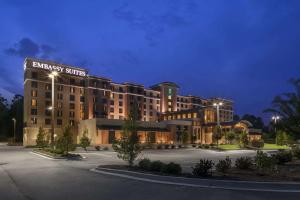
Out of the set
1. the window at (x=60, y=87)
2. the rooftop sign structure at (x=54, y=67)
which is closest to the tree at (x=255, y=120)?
the rooftop sign structure at (x=54, y=67)

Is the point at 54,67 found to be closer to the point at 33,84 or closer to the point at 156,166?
the point at 33,84

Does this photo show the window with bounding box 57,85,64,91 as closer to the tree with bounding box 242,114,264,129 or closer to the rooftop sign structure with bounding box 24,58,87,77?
the rooftop sign structure with bounding box 24,58,87,77

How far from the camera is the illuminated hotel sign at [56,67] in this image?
95375mm

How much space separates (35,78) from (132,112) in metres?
78.4

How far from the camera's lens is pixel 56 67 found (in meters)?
100

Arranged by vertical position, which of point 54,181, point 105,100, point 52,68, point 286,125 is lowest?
point 54,181

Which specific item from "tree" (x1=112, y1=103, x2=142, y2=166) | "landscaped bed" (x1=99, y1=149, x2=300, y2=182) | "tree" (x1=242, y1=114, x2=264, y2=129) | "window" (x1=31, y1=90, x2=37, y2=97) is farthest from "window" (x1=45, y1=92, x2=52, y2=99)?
"tree" (x1=242, y1=114, x2=264, y2=129)

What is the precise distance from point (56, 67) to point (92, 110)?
16.7 meters

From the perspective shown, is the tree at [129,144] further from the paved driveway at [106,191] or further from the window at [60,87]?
the window at [60,87]

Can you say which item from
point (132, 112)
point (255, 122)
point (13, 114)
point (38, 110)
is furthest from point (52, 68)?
point (255, 122)

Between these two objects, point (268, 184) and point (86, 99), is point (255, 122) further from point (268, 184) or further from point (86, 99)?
point (268, 184)

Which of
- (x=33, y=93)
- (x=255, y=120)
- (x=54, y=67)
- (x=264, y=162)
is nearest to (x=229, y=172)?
(x=264, y=162)

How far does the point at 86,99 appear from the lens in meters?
105

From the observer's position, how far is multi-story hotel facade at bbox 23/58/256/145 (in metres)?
89.5
